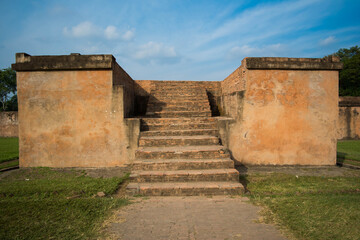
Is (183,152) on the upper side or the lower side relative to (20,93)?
lower

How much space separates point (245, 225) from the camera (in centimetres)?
272

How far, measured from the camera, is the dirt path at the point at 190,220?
250cm

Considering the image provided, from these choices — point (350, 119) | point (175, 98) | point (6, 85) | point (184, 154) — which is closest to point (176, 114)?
point (175, 98)

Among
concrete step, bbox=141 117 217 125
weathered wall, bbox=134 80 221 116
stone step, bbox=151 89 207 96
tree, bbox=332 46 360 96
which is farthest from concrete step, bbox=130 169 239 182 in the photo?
tree, bbox=332 46 360 96

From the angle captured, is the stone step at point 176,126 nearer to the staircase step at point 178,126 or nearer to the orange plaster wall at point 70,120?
the staircase step at point 178,126

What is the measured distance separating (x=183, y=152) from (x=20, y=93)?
5104mm

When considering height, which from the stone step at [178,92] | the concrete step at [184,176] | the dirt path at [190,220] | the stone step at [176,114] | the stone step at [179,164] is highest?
the stone step at [178,92]

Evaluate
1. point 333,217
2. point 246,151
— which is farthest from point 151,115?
point 333,217

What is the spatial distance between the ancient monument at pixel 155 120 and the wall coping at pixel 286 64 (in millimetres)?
29

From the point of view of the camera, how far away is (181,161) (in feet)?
14.1

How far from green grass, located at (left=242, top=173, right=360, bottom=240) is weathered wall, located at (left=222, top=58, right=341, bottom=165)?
1141 millimetres

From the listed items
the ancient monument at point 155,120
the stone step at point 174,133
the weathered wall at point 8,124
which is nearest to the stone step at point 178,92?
the ancient monument at point 155,120

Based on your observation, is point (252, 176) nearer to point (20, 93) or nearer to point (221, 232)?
point (221, 232)

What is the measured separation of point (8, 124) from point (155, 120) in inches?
588
